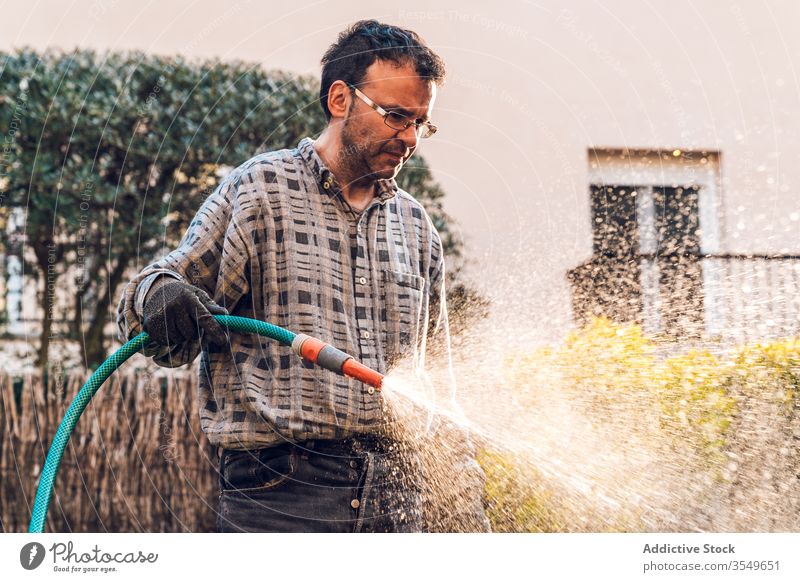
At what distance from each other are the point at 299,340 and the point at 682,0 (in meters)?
2.17

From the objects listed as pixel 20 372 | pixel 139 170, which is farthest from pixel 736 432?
pixel 20 372

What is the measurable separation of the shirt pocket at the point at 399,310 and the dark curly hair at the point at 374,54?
1.53 feet

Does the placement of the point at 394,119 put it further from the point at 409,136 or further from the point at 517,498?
the point at 517,498

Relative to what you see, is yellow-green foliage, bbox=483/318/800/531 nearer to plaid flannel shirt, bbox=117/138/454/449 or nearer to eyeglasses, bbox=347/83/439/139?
plaid flannel shirt, bbox=117/138/454/449

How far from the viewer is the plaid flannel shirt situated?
186 centimetres

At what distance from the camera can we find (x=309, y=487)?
1.88 meters

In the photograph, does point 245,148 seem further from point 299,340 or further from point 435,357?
point 299,340

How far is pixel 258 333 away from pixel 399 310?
0.37 metres

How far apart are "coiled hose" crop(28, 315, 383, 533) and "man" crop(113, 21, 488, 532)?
0.04m

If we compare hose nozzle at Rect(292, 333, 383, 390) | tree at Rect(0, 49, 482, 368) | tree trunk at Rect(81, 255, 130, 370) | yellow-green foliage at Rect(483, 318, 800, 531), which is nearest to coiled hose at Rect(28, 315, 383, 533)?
hose nozzle at Rect(292, 333, 383, 390)

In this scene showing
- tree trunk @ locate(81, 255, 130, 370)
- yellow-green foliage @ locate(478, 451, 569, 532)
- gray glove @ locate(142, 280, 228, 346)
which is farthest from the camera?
tree trunk @ locate(81, 255, 130, 370)

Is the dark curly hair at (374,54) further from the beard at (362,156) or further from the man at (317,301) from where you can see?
the beard at (362,156)

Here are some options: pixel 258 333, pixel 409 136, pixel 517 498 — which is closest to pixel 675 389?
pixel 517 498

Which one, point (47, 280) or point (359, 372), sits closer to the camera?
point (359, 372)
